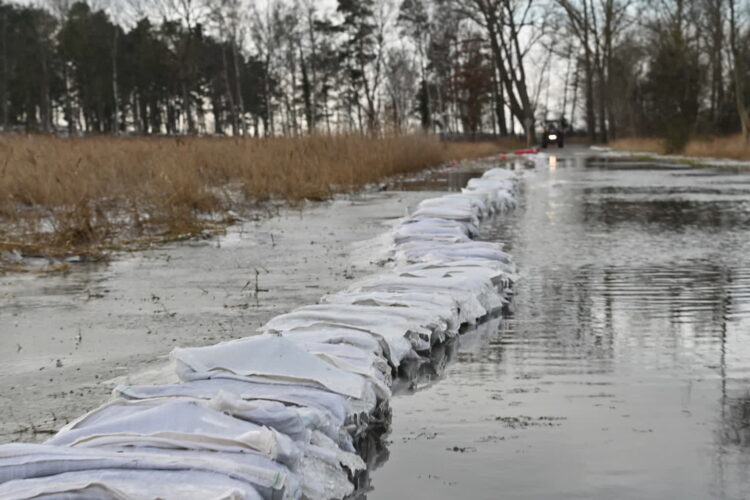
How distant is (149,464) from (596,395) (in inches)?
67.2

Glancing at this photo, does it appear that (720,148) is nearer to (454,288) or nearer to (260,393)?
(454,288)

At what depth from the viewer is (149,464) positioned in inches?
91.7

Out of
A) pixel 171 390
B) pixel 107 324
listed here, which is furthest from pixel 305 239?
pixel 171 390

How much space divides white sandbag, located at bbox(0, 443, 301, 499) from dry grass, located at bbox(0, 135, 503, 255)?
577cm

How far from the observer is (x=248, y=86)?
2709 inches

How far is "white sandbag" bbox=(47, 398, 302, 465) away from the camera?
8.04 feet

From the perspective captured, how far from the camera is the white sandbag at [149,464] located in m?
2.29

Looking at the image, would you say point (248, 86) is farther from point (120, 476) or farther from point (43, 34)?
point (120, 476)

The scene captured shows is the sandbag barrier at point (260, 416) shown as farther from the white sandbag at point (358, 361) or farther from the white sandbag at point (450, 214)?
the white sandbag at point (450, 214)

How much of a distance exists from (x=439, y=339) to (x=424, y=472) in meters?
1.68

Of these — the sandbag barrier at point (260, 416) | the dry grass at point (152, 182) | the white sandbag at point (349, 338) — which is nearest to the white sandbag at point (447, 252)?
the sandbag barrier at point (260, 416)

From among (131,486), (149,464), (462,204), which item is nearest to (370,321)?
(149,464)

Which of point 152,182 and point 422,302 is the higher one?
point 152,182

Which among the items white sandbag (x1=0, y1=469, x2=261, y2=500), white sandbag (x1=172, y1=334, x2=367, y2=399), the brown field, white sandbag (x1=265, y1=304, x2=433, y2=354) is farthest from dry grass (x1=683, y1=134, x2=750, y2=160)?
white sandbag (x1=0, y1=469, x2=261, y2=500)
